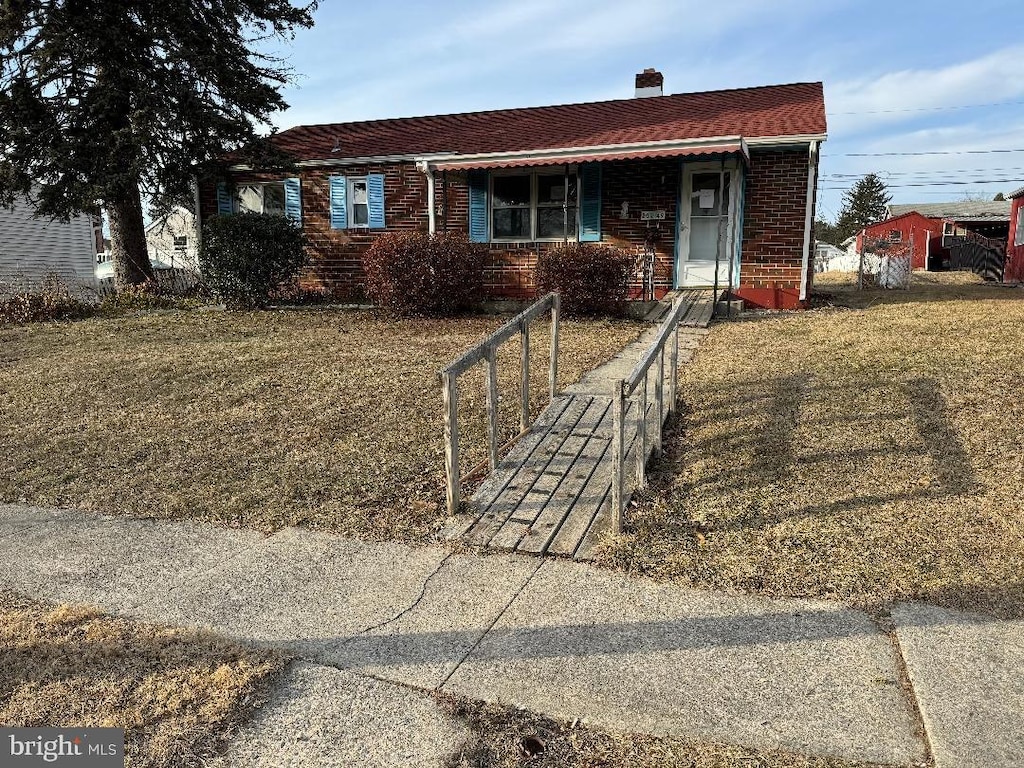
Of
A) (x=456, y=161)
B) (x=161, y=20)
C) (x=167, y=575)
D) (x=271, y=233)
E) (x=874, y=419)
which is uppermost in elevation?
(x=161, y=20)

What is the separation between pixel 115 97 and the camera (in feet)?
43.0

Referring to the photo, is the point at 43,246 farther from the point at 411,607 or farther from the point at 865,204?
the point at 865,204

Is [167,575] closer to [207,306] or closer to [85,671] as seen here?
[85,671]

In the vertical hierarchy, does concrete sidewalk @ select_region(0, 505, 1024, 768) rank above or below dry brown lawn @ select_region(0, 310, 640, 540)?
below

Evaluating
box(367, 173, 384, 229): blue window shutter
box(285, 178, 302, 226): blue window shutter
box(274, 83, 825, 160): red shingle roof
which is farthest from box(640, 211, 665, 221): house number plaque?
Answer: box(285, 178, 302, 226): blue window shutter

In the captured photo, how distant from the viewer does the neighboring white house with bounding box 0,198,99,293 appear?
23656mm

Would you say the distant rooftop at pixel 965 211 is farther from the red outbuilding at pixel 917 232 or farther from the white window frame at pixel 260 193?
the white window frame at pixel 260 193

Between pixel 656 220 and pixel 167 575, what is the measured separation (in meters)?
11.0

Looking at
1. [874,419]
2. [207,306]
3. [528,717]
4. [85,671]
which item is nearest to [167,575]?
[85,671]

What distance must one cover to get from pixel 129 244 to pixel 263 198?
3.01m

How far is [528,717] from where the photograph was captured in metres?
2.43

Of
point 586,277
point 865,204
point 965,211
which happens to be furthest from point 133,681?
point 865,204

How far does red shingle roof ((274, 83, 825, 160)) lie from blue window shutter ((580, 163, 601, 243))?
0.50 m

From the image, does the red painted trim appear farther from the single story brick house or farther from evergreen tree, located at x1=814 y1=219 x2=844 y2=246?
evergreen tree, located at x1=814 y1=219 x2=844 y2=246
